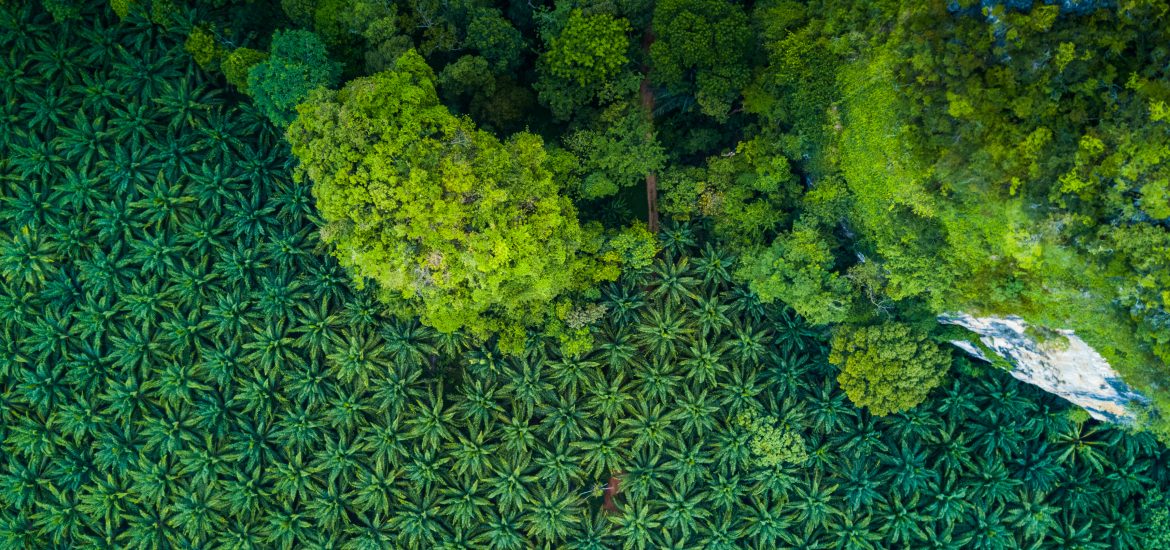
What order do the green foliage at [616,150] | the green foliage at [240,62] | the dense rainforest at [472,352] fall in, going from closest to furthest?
the green foliage at [240,62] → the green foliage at [616,150] → the dense rainforest at [472,352]

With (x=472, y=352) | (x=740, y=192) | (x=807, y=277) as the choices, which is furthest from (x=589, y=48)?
(x=472, y=352)

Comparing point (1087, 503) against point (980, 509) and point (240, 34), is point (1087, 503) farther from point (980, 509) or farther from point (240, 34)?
point (240, 34)

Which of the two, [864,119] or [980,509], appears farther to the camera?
[980,509]

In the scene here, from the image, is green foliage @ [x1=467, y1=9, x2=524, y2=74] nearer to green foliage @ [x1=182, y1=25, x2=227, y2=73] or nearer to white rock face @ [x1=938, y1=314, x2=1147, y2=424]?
green foliage @ [x1=182, y1=25, x2=227, y2=73]

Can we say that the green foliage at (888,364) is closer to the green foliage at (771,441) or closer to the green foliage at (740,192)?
the green foliage at (771,441)

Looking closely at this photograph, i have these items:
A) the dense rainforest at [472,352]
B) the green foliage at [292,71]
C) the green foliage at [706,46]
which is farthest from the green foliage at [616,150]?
the green foliage at [292,71]

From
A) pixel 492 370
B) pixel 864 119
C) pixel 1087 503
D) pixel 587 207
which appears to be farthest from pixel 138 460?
pixel 1087 503
